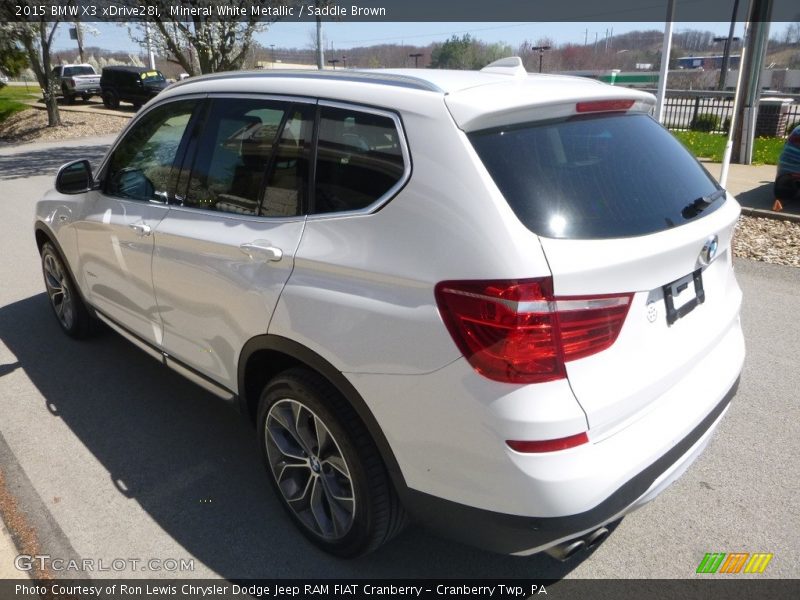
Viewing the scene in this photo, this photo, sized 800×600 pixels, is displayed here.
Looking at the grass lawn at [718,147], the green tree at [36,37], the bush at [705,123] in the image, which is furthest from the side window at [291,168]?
the green tree at [36,37]

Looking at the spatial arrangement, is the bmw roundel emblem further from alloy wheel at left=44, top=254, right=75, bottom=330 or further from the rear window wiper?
alloy wheel at left=44, top=254, right=75, bottom=330

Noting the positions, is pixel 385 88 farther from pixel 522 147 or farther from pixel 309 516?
pixel 309 516

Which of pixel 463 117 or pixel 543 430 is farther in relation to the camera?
pixel 463 117

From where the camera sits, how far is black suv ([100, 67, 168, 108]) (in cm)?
2944

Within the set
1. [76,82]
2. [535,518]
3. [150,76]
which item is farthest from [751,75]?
[76,82]

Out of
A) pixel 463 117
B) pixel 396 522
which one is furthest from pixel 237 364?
pixel 463 117

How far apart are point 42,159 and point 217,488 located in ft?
54.8

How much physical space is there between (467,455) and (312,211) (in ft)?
3.66

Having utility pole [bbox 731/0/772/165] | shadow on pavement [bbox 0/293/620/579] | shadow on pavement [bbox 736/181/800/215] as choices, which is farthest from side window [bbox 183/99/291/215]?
utility pole [bbox 731/0/772/165]

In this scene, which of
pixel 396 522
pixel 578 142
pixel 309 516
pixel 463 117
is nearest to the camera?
pixel 463 117

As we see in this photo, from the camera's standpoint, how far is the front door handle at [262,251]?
2531 mm

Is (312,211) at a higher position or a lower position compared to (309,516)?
higher

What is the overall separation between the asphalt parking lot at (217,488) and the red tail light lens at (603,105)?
181cm

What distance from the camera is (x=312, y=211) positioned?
2506mm
